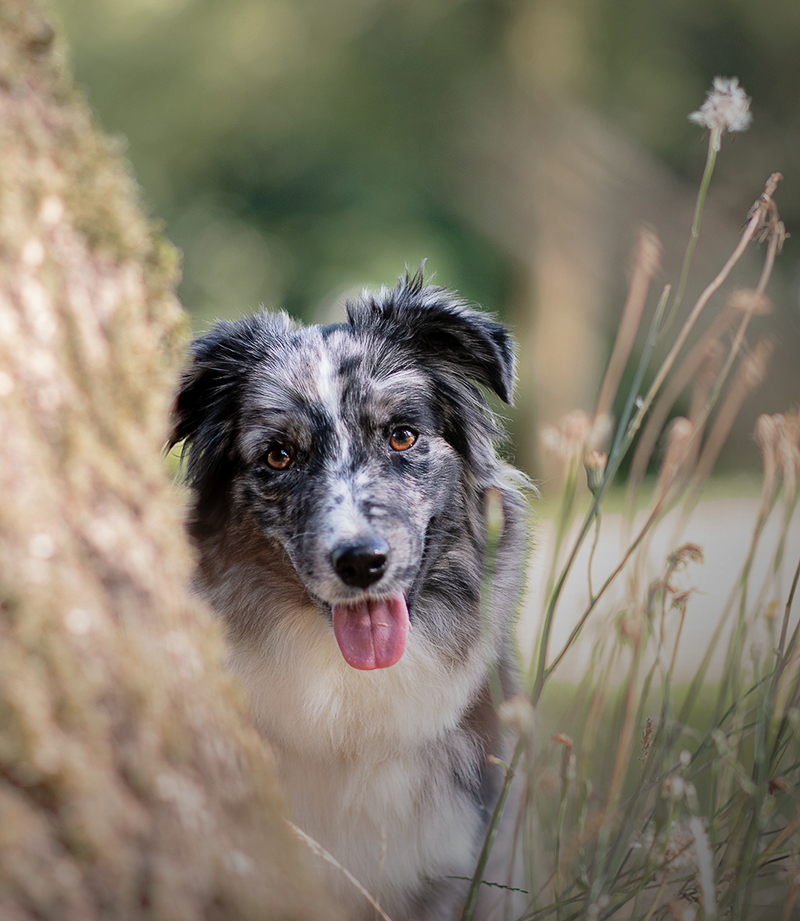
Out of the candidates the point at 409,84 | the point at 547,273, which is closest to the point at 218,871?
the point at 547,273

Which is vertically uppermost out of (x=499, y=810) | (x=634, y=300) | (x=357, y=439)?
(x=634, y=300)

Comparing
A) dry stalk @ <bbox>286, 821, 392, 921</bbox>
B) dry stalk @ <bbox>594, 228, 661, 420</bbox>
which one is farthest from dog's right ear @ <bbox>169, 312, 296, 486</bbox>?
dry stalk @ <bbox>286, 821, 392, 921</bbox>

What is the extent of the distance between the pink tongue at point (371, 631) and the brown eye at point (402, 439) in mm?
560

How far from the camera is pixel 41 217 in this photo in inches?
56.7

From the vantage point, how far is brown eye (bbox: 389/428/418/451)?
285 cm

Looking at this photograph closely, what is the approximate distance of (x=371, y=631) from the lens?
2.57m

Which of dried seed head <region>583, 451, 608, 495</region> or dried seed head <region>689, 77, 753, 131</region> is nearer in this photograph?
dried seed head <region>583, 451, 608, 495</region>

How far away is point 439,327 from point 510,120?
7963 mm

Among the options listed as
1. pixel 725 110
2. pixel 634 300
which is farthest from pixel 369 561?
pixel 725 110

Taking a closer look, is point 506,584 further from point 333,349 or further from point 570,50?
point 570,50

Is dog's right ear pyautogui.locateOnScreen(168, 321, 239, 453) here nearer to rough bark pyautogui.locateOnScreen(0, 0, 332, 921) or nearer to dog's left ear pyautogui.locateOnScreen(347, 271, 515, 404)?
dog's left ear pyautogui.locateOnScreen(347, 271, 515, 404)

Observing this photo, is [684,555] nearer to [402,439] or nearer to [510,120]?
[402,439]

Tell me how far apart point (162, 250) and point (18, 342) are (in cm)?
46

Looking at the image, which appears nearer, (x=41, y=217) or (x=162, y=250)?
(x=41, y=217)
